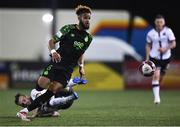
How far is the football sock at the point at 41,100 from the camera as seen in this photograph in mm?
12686

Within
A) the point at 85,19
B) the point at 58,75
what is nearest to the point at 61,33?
the point at 85,19

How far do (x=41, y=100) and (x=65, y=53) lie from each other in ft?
3.54

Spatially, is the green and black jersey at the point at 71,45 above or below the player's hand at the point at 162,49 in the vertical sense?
above

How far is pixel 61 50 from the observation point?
1319 centimetres

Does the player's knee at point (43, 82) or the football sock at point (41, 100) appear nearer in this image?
the football sock at point (41, 100)

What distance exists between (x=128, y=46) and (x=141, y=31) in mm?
2183

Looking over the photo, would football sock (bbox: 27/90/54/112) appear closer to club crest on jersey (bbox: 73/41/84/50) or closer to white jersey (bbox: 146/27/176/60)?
club crest on jersey (bbox: 73/41/84/50)

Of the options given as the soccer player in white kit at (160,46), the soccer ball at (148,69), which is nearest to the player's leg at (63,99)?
the soccer ball at (148,69)

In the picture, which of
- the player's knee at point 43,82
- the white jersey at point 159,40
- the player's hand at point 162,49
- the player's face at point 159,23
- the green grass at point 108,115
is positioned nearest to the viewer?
the green grass at point 108,115

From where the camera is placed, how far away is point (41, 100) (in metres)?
12.7

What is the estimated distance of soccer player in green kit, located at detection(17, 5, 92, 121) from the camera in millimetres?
12812

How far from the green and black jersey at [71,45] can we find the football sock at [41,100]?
629 millimetres

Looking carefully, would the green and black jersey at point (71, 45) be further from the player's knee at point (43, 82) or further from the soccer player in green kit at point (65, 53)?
the player's knee at point (43, 82)

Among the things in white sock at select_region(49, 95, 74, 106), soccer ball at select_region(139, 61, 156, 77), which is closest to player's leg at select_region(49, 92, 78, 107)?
white sock at select_region(49, 95, 74, 106)
